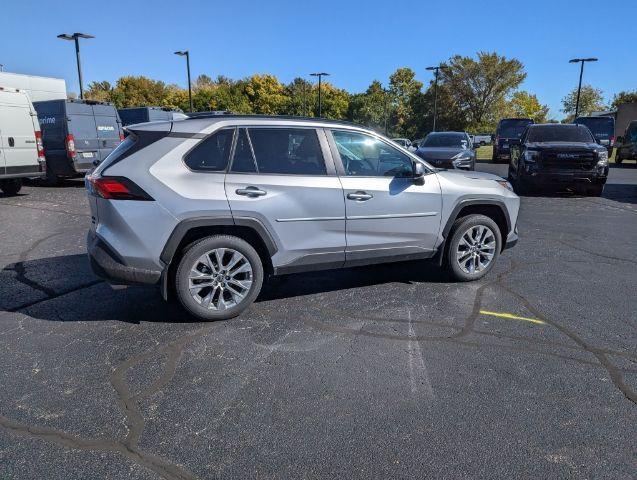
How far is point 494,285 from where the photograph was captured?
5086 mm

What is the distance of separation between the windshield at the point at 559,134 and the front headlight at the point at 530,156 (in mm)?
801

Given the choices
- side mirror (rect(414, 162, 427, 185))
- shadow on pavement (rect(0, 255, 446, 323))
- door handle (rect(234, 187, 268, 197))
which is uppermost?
side mirror (rect(414, 162, 427, 185))

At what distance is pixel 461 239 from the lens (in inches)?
198

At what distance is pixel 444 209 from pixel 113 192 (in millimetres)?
3115

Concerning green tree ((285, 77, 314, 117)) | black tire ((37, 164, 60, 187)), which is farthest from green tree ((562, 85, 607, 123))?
black tire ((37, 164, 60, 187))

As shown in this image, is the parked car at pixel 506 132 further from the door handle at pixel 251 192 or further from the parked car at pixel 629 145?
the door handle at pixel 251 192

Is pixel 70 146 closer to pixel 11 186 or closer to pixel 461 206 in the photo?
pixel 11 186

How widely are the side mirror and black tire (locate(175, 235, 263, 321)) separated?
67.8 inches

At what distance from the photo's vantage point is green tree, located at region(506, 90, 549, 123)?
5818 cm

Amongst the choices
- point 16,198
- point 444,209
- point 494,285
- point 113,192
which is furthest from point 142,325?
Result: point 16,198

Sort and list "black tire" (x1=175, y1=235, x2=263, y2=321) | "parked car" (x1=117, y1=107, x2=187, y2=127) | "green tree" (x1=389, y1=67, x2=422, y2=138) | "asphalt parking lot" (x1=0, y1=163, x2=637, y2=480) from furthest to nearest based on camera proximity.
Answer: "green tree" (x1=389, y1=67, x2=422, y2=138) → "parked car" (x1=117, y1=107, x2=187, y2=127) → "black tire" (x1=175, y1=235, x2=263, y2=321) → "asphalt parking lot" (x1=0, y1=163, x2=637, y2=480)

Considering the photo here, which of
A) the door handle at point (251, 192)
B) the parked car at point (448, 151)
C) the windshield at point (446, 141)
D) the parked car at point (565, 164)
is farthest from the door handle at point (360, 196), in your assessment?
the windshield at point (446, 141)

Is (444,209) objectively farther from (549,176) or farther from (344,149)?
(549,176)

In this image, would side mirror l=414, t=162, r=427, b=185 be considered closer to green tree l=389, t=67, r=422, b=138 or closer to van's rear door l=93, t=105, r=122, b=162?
van's rear door l=93, t=105, r=122, b=162
